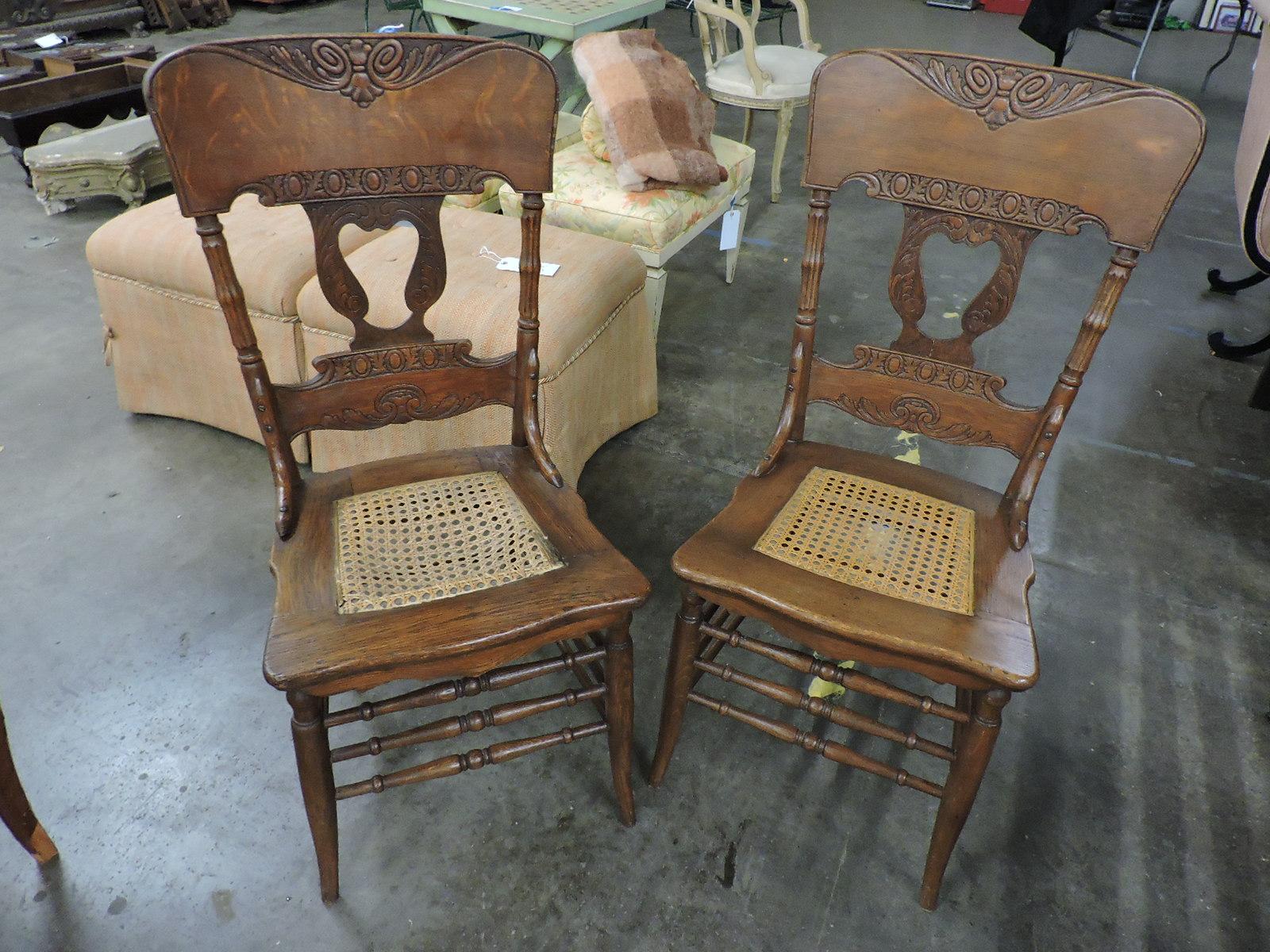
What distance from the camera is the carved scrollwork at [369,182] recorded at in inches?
47.1

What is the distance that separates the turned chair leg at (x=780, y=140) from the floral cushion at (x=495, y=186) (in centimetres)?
107

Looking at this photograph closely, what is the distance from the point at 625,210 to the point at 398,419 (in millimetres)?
1327

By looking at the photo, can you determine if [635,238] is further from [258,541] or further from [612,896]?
[612,896]

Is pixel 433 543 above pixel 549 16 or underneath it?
underneath

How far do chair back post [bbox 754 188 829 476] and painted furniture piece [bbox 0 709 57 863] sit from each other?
1204mm

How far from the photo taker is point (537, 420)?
1474mm

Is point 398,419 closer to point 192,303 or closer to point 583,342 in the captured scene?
point 583,342

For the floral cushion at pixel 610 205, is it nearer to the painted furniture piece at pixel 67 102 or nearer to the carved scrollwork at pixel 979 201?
the carved scrollwork at pixel 979 201

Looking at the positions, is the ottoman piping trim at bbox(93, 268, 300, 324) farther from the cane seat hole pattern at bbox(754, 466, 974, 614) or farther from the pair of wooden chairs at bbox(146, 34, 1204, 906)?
the cane seat hole pattern at bbox(754, 466, 974, 614)

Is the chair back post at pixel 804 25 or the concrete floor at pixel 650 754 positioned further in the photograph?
the chair back post at pixel 804 25

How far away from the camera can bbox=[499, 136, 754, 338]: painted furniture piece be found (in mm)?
2484

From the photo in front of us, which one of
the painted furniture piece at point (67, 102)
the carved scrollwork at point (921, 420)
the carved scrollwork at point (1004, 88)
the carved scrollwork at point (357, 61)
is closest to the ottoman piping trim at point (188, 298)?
the carved scrollwork at point (357, 61)

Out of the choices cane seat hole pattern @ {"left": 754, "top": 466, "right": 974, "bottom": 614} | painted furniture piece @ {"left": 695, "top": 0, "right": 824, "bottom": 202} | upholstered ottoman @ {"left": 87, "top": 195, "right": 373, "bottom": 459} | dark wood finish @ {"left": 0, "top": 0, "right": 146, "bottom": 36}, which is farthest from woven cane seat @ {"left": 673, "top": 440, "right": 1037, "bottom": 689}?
dark wood finish @ {"left": 0, "top": 0, "right": 146, "bottom": 36}

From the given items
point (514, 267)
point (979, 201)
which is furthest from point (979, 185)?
point (514, 267)
